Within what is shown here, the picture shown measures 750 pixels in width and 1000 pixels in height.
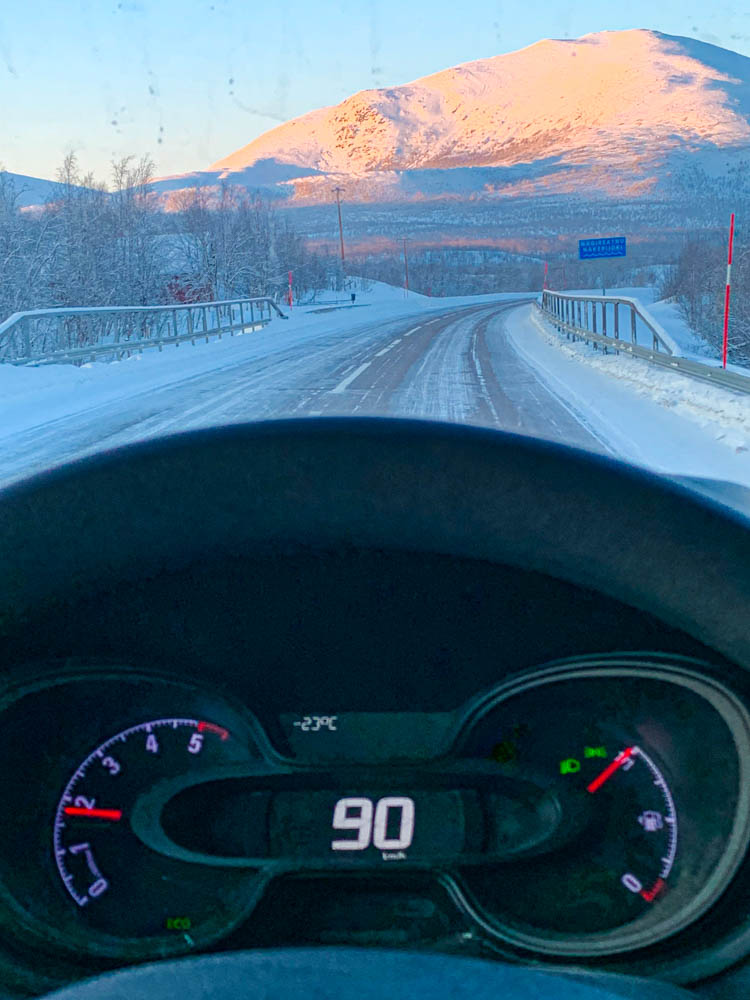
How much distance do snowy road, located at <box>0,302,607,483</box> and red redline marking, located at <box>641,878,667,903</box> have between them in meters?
5.88

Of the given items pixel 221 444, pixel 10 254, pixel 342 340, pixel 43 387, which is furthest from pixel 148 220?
pixel 221 444

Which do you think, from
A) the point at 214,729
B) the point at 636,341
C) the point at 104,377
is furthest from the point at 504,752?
the point at 636,341

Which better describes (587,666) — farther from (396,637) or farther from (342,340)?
(342,340)

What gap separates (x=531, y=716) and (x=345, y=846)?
297 millimetres

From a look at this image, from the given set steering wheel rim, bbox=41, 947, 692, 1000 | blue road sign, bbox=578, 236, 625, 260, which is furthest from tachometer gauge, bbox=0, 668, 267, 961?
blue road sign, bbox=578, 236, 625, 260

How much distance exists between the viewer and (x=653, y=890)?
4.50ft

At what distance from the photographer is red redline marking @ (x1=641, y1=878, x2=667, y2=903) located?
4.49ft

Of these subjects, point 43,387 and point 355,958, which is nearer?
point 355,958

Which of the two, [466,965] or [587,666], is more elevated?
[587,666]

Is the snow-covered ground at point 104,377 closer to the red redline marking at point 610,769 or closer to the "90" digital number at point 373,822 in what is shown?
the "90" digital number at point 373,822

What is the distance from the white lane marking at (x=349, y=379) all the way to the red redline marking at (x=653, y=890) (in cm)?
1554

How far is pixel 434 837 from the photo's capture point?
54.2 inches

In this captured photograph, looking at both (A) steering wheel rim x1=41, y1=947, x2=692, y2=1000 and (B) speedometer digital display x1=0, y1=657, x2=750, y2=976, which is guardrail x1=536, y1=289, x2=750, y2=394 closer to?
(B) speedometer digital display x1=0, y1=657, x2=750, y2=976

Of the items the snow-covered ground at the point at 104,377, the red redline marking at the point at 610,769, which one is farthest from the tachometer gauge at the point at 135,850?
the snow-covered ground at the point at 104,377
